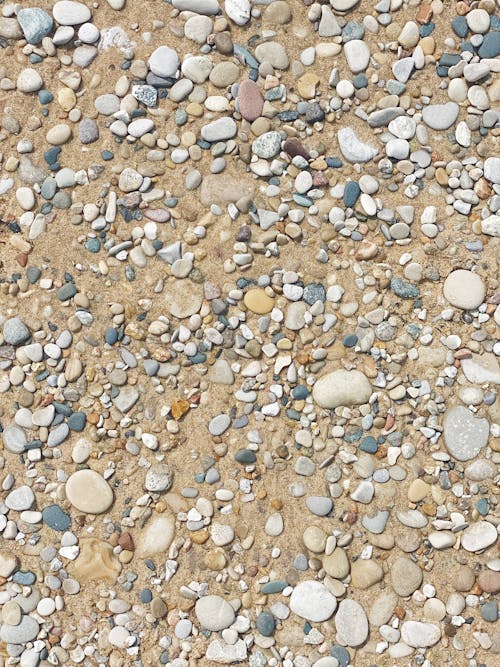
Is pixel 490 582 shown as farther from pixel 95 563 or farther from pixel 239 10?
pixel 239 10

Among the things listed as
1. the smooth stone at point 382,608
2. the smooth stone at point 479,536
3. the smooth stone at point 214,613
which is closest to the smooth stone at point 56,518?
the smooth stone at point 214,613

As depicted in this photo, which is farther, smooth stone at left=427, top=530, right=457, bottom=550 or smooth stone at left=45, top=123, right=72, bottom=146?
smooth stone at left=45, top=123, right=72, bottom=146

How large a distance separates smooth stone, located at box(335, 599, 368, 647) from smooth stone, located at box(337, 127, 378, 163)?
49.3 inches

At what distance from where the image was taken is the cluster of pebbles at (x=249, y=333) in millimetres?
2088

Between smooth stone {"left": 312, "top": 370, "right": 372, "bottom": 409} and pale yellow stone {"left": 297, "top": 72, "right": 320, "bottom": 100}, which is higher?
pale yellow stone {"left": 297, "top": 72, "right": 320, "bottom": 100}

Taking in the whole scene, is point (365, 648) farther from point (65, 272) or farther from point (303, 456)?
point (65, 272)

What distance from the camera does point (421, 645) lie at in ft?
6.80

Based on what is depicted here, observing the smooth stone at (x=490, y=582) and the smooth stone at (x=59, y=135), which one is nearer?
the smooth stone at (x=490, y=582)

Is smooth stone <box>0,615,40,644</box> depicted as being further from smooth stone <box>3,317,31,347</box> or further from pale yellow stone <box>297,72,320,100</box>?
pale yellow stone <box>297,72,320,100</box>

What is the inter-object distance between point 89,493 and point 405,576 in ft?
2.96

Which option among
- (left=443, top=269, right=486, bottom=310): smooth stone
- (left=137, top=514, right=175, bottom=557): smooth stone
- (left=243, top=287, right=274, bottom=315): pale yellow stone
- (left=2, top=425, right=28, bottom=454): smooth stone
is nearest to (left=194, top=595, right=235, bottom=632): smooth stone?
(left=137, top=514, right=175, bottom=557): smooth stone

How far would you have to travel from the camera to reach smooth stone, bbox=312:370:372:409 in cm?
210

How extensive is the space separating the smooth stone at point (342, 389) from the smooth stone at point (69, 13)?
4.12 feet

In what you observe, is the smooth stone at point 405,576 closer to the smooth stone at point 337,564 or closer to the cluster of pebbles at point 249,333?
the cluster of pebbles at point 249,333
